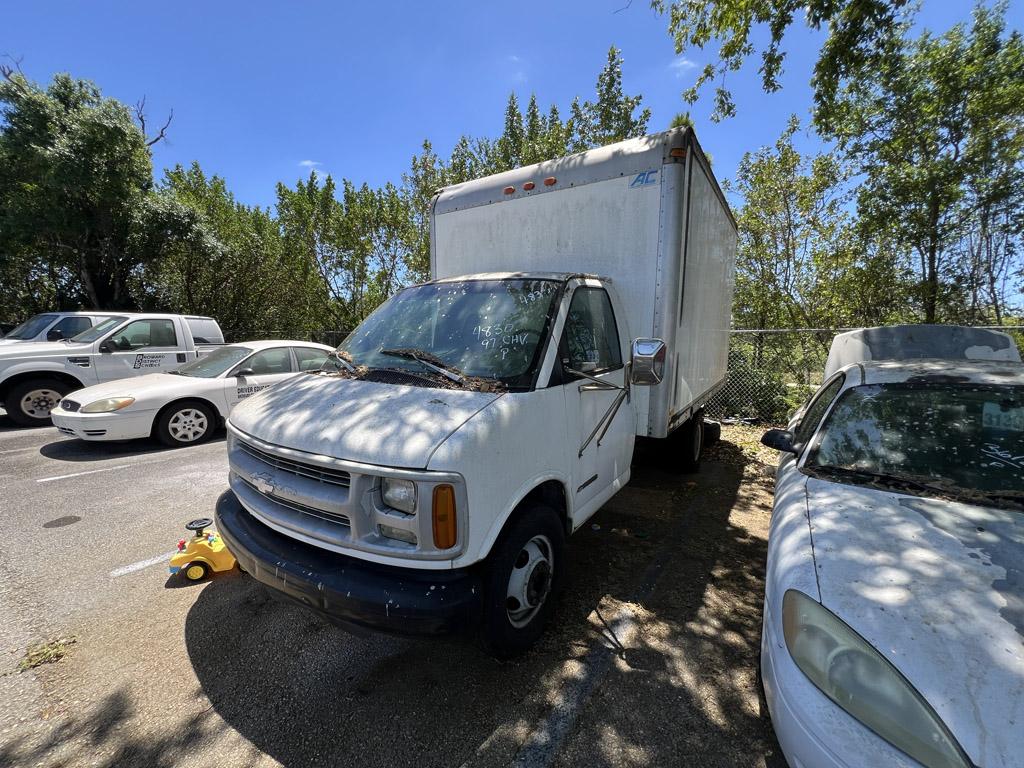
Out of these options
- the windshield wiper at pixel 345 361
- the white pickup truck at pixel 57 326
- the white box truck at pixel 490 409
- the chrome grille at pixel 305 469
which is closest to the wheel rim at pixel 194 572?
the white box truck at pixel 490 409

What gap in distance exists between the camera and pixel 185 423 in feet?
21.1

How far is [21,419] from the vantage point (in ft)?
24.3

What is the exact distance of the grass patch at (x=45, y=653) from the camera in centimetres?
247

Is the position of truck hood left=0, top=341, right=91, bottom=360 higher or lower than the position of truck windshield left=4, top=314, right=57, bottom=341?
lower

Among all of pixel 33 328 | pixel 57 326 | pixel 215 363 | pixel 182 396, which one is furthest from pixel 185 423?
pixel 33 328

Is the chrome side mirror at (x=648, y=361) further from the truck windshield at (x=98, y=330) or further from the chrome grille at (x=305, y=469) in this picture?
the truck windshield at (x=98, y=330)

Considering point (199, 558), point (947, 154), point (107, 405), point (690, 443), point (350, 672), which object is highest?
point (947, 154)

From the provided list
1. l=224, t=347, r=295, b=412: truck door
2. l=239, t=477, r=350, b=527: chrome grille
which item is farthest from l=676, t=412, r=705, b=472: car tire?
l=224, t=347, r=295, b=412: truck door

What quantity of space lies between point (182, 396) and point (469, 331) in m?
5.68

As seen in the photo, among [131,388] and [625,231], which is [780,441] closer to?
[625,231]

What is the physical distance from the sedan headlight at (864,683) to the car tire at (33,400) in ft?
34.8

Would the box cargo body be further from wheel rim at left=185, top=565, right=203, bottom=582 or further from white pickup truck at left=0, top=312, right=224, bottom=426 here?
white pickup truck at left=0, top=312, right=224, bottom=426

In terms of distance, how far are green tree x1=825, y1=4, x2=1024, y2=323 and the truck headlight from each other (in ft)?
31.2

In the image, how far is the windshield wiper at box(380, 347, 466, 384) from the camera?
2.52 m
